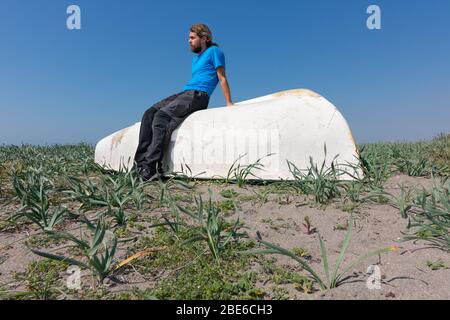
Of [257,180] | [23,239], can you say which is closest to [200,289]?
[23,239]

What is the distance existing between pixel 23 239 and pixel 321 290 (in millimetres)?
1489

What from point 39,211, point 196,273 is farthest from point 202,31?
point 196,273

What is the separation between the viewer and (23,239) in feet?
4.90

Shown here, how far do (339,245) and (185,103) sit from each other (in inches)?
90.6

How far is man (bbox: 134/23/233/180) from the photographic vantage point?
114 inches

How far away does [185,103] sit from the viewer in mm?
3176

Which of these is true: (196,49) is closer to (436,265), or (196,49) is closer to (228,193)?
(228,193)

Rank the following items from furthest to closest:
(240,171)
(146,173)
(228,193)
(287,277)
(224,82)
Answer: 1. (224,82)
2. (146,173)
3. (240,171)
4. (228,193)
5. (287,277)

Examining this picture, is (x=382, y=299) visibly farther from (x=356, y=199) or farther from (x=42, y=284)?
(x=42, y=284)

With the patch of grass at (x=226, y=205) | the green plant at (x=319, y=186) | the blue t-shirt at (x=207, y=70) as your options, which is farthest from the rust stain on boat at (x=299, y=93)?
the patch of grass at (x=226, y=205)

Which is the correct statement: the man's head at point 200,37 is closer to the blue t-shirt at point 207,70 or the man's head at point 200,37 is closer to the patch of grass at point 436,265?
the blue t-shirt at point 207,70

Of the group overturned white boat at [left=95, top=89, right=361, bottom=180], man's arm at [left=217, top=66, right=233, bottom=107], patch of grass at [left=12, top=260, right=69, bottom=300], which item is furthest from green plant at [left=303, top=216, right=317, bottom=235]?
man's arm at [left=217, top=66, right=233, bottom=107]

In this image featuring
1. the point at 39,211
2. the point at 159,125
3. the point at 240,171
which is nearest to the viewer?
the point at 39,211

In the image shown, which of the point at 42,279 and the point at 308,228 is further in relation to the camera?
the point at 308,228
